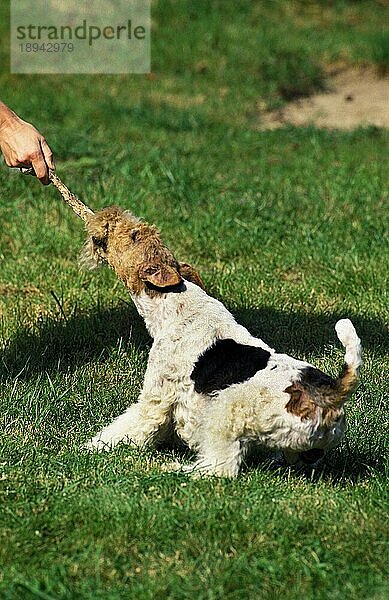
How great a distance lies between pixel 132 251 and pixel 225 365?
85 cm

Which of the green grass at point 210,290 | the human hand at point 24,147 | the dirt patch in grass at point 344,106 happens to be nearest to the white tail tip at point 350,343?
the green grass at point 210,290

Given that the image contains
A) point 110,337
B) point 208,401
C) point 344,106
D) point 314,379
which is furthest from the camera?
point 344,106

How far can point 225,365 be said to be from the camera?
4898 millimetres

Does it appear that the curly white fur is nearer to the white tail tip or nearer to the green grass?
the white tail tip

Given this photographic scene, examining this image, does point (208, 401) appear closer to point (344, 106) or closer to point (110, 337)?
point (110, 337)

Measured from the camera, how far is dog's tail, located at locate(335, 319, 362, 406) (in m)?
4.60

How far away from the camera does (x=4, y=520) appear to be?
4.41m

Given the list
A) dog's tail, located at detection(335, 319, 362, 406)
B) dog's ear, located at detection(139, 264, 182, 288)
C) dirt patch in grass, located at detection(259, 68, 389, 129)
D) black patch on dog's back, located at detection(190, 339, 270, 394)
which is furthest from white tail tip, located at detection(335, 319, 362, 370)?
dirt patch in grass, located at detection(259, 68, 389, 129)

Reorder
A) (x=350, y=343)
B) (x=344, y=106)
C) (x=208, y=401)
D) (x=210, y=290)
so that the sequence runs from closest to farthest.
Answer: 1. (x=350, y=343)
2. (x=208, y=401)
3. (x=210, y=290)
4. (x=344, y=106)

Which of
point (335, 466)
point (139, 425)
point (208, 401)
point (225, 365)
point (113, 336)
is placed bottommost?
point (113, 336)

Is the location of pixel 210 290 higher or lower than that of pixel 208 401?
lower

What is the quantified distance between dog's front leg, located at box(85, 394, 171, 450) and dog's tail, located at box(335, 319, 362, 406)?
3.13ft

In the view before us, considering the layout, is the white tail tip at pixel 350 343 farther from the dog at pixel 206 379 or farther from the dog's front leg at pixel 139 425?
the dog's front leg at pixel 139 425

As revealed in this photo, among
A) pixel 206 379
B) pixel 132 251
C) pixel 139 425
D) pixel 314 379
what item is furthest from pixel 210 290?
pixel 314 379
